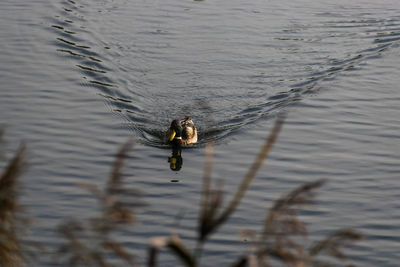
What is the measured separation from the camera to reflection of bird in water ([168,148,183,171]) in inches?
460

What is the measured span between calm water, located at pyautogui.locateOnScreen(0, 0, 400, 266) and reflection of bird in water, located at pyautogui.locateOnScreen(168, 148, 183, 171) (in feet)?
0.44

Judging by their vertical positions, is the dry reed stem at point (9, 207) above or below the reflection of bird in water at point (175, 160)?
above

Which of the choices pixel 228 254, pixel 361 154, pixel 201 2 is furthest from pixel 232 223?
pixel 201 2

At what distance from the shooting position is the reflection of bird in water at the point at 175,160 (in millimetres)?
11695

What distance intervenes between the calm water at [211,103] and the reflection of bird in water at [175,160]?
134 mm

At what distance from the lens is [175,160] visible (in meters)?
12.1

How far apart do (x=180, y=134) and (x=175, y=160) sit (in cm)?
95

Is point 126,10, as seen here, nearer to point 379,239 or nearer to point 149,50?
point 149,50

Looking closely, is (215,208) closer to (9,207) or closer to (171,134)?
(9,207)

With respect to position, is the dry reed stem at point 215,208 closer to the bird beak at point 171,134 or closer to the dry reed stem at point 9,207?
the dry reed stem at point 9,207

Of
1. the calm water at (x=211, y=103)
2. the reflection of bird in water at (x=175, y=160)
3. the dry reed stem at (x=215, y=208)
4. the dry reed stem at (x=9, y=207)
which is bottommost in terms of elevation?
the reflection of bird in water at (x=175, y=160)

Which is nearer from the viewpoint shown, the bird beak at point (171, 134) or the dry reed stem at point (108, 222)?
the dry reed stem at point (108, 222)

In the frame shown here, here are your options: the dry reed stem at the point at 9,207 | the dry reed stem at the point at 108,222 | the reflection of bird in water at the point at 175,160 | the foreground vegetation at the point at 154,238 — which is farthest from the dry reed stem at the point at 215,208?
the reflection of bird in water at the point at 175,160

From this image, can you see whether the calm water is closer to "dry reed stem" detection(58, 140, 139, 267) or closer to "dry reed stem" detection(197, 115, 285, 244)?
"dry reed stem" detection(58, 140, 139, 267)
